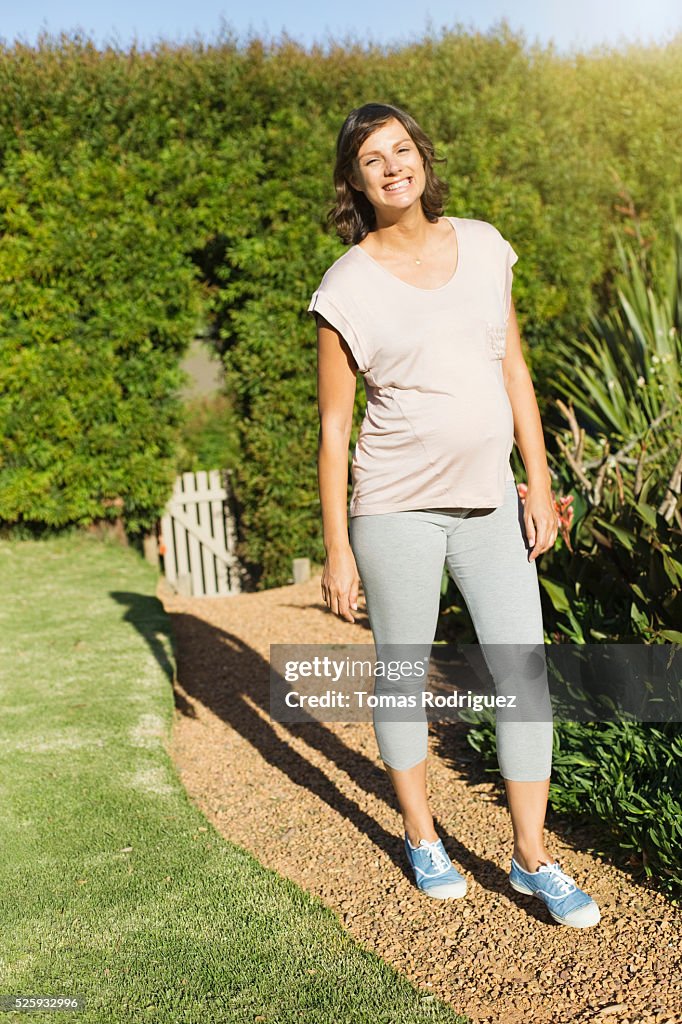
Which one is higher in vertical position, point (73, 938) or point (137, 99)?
point (137, 99)

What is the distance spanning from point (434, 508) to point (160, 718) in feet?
7.21

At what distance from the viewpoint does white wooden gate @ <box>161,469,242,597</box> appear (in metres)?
7.82

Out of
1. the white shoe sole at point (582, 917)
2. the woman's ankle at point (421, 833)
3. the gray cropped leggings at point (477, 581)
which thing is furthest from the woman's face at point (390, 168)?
the white shoe sole at point (582, 917)

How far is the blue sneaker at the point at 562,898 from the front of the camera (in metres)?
2.31

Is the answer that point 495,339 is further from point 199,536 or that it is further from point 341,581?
point 199,536

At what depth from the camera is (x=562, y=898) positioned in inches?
91.1

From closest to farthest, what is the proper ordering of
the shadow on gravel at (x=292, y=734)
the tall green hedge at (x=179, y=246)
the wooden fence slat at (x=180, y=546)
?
the shadow on gravel at (x=292, y=734)
the tall green hedge at (x=179, y=246)
the wooden fence slat at (x=180, y=546)

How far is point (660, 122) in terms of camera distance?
8.55 metres

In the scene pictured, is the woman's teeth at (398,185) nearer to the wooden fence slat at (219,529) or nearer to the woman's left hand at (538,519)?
the woman's left hand at (538,519)

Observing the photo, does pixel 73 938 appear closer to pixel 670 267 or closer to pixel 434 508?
pixel 434 508

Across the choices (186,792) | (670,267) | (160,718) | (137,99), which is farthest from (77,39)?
(186,792)

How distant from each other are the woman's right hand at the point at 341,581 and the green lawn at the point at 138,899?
84cm

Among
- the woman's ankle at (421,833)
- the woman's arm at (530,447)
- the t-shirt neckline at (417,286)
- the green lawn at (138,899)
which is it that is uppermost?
the t-shirt neckline at (417,286)


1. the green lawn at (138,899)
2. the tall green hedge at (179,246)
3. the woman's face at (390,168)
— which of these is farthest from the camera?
the tall green hedge at (179,246)
